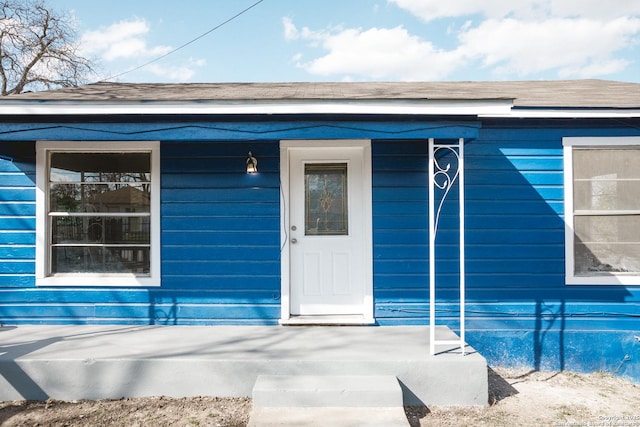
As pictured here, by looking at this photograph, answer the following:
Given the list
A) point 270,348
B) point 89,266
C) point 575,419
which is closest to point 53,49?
point 89,266

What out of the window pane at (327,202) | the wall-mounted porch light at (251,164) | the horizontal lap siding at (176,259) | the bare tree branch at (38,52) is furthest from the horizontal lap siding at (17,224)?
the bare tree branch at (38,52)

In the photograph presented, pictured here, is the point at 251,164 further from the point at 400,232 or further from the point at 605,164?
the point at 605,164

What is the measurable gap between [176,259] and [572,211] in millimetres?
4207

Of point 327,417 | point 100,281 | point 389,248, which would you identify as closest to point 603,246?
point 389,248

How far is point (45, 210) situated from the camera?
4.43 m

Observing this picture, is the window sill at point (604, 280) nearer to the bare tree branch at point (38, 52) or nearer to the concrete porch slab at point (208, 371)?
the concrete porch slab at point (208, 371)

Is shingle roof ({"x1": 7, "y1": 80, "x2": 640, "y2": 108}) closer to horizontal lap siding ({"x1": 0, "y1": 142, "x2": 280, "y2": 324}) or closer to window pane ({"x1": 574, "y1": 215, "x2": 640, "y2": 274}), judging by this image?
horizontal lap siding ({"x1": 0, "y1": 142, "x2": 280, "y2": 324})

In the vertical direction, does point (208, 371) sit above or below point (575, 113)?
below

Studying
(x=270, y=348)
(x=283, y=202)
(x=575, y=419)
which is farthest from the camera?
(x=283, y=202)

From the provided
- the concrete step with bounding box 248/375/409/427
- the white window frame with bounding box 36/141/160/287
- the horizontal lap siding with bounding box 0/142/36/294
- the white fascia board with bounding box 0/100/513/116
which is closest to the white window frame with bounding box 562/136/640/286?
the white fascia board with bounding box 0/100/513/116

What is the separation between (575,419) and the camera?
3309 millimetres

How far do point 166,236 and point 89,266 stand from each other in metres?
0.91

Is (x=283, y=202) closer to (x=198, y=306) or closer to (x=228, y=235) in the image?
(x=228, y=235)

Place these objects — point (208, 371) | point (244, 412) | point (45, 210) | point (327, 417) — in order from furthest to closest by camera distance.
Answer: point (45, 210)
point (208, 371)
point (244, 412)
point (327, 417)
